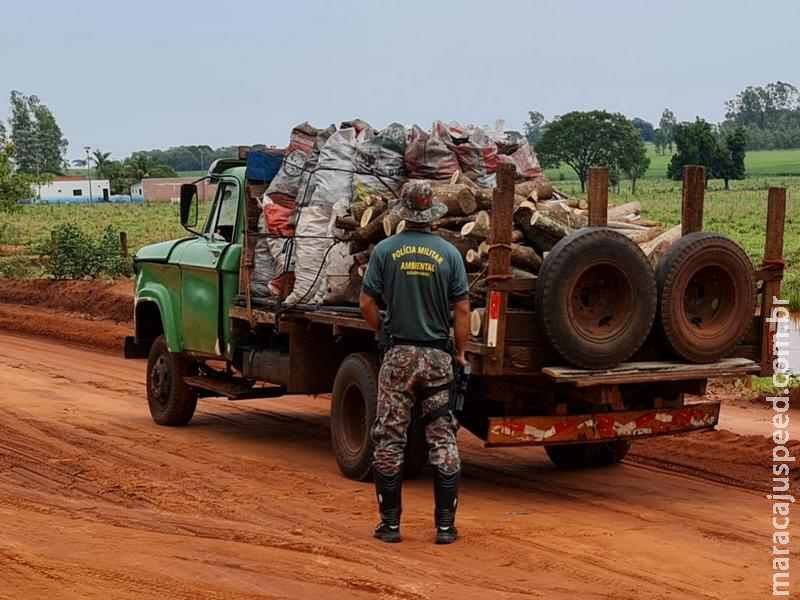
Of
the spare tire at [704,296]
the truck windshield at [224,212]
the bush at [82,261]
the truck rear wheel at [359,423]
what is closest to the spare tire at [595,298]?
the spare tire at [704,296]

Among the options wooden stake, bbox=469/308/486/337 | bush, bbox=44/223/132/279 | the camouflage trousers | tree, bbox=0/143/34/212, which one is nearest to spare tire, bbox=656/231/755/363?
wooden stake, bbox=469/308/486/337

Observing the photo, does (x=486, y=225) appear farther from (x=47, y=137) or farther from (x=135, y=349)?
(x=47, y=137)

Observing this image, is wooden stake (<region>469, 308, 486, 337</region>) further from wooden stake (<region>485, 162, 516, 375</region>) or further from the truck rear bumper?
the truck rear bumper

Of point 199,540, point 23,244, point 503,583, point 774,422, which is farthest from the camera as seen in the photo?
point 23,244

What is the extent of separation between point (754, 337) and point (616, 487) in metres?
1.48

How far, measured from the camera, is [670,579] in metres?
6.88

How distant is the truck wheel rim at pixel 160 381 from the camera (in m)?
13.0

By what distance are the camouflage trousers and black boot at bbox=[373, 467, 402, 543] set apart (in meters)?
0.05

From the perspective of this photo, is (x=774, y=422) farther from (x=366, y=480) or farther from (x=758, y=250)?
(x=758, y=250)

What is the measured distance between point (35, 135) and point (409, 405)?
16598 centimetres

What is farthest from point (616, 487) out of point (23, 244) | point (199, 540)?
point (23, 244)

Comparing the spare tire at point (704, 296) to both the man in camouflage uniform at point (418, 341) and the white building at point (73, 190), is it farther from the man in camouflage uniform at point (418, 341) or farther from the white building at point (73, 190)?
the white building at point (73, 190)

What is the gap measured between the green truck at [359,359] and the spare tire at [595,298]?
0.06 m

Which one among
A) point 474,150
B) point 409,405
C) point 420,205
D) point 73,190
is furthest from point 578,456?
point 73,190
